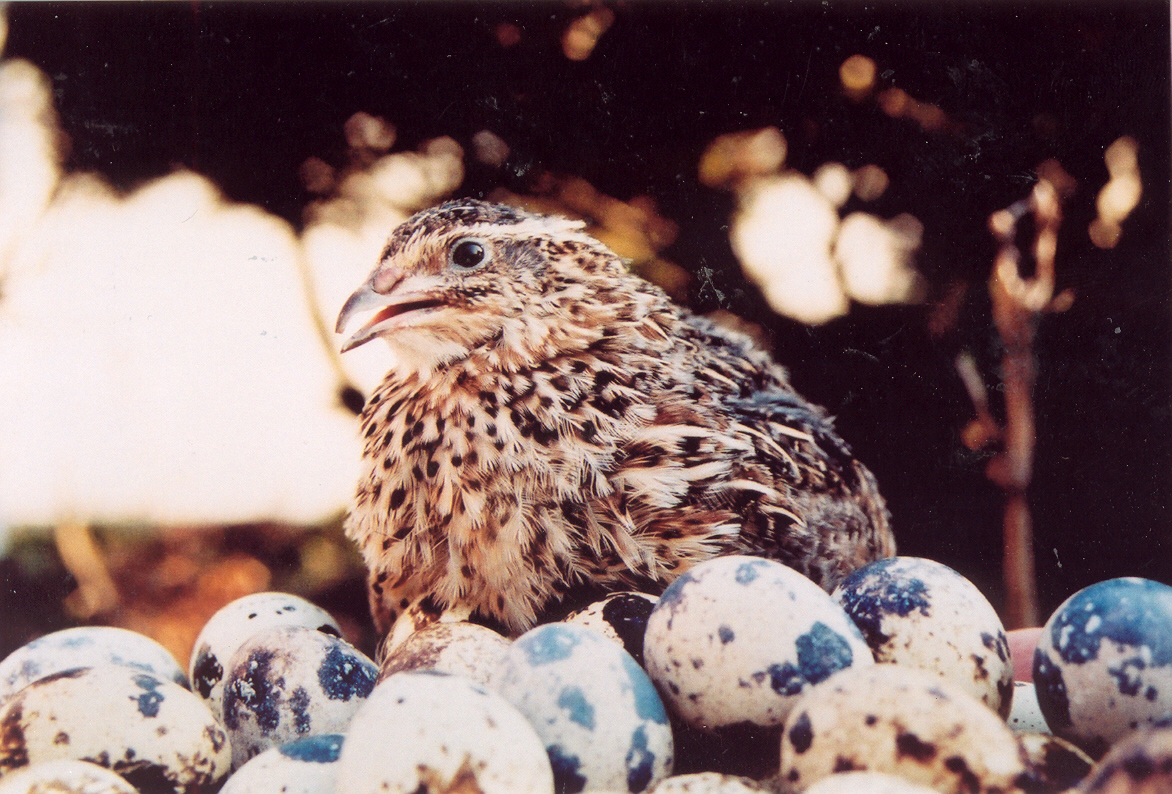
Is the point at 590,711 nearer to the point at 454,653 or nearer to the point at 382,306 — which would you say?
the point at 454,653

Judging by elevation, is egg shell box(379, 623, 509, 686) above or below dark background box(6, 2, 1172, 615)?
below

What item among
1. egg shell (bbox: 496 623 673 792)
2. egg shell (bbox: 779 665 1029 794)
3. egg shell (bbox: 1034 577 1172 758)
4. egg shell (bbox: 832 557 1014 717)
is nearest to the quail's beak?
egg shell (bbox: 496 623 673 792)

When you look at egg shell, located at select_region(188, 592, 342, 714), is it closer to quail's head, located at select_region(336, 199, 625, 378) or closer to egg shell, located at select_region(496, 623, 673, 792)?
quail's head, located at select_region(336, 199, 625, 378)

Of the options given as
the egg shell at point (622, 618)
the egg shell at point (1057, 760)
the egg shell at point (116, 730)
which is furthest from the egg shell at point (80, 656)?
the egg shell at point (1057, 760)

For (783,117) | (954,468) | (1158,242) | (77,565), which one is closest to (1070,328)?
(1158,242)

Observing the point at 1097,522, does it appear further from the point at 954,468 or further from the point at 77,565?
the point at 77,565

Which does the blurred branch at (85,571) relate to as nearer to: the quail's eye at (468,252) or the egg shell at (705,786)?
the quail's eye at (468,252)

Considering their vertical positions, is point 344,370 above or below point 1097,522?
above
